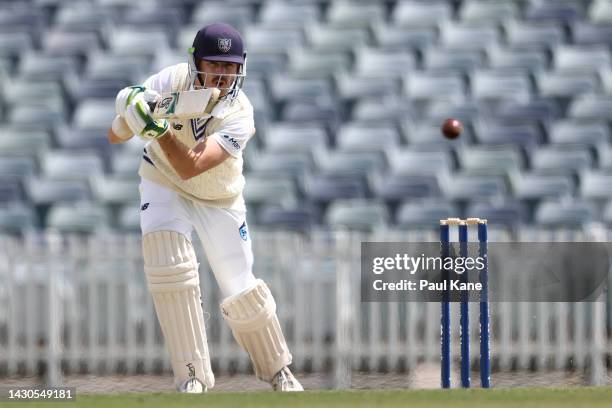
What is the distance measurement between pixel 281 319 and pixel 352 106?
2690mm

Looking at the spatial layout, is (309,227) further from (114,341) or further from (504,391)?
(504,391)

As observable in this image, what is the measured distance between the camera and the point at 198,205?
15.9ft

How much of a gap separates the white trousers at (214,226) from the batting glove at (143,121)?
0.36m

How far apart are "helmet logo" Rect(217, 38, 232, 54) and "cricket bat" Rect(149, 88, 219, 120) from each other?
0.77ft

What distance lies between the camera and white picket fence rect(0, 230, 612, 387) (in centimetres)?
791

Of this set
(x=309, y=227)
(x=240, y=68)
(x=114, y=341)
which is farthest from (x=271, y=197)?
(x=240, y=68)

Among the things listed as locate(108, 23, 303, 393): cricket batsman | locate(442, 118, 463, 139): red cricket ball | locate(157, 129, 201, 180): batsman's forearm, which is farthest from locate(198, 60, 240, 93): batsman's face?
locate(442, 118, 463, 139): red cricket ball

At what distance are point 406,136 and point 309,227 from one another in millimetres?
1163

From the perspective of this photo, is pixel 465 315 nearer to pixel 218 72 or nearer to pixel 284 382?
pixel 284 382

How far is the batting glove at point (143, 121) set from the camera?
4.46 meters

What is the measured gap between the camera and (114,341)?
8.02m

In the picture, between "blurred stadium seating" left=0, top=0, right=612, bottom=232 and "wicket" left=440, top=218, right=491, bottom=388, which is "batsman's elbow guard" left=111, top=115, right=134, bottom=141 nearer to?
"wicket" left=440, top=218, right=491, bottom=388

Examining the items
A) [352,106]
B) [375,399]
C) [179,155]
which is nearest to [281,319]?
[352,106]

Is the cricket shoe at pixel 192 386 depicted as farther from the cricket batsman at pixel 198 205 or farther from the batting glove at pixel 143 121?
the batting glove at pixel 143 121
